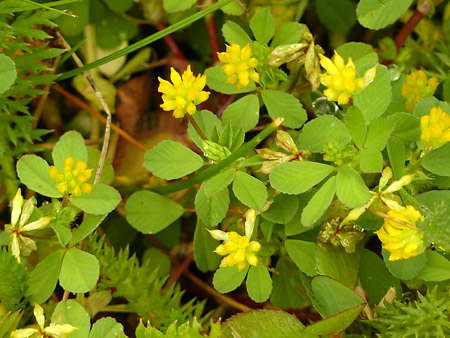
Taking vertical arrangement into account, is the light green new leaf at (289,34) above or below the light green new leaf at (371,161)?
above

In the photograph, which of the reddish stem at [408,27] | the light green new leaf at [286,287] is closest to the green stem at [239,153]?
the light green new leaf at [286,287]

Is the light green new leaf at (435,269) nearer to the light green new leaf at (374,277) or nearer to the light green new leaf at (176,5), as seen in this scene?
the light green new leaf at (374,277)

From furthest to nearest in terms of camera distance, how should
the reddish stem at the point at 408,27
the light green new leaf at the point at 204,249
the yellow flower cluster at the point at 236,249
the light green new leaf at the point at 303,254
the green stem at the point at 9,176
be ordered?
the reddish stem at the point at 408,27 → the green stem at the point at 9,176 → the light green new leaf at the point at 204,249 → the light green new leaf at the point at 303,254 → the yellow flower cluster at the point at 236,249

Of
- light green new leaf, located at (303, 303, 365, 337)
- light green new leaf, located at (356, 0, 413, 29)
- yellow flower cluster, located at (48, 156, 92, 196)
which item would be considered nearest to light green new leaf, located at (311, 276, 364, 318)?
light green new leaf, located at (303, 303, 365, 337)

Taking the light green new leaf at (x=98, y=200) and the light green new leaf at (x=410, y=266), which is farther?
the light green new leaf at (x=98, y=200)

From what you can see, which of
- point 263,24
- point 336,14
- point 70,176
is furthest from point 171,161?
point 336,14

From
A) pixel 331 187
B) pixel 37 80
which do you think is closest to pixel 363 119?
pixel 331 187

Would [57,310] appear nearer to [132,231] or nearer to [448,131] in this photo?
[132,231]
